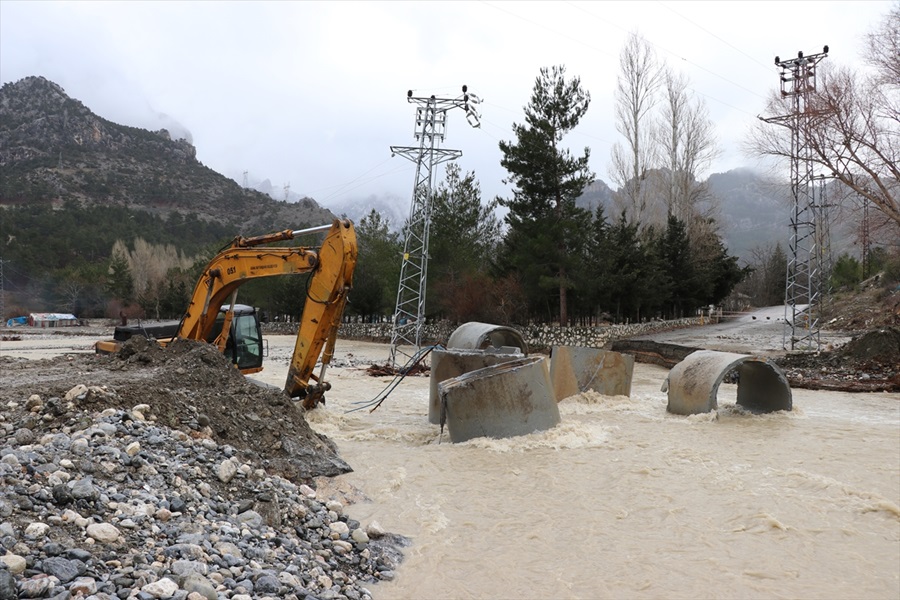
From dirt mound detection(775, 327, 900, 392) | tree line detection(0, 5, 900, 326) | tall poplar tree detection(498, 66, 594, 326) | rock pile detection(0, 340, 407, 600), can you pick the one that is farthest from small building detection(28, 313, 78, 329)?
rock pile detection(0, 340, 407, 600)

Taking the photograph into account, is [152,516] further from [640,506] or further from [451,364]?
[451,364]

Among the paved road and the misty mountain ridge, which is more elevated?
the misty mountain ridge

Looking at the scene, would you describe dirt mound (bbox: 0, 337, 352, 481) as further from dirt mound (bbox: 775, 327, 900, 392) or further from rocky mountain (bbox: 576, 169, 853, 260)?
rocky mountain (bbox: 576, 169, 853, 260)

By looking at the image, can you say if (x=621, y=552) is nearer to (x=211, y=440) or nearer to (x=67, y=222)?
(x=211, y=440)

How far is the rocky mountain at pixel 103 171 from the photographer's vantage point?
81.6m

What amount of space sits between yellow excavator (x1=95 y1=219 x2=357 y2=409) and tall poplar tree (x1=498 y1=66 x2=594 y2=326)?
1459 centimetres

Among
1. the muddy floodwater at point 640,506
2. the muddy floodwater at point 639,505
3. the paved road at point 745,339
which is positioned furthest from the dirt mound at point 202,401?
the paved road at point 745,339

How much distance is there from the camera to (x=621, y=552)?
212 inches

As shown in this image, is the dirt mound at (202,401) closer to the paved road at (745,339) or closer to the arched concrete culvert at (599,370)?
the arched concrete culvert at (599,370)

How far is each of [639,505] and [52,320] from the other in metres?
53.9

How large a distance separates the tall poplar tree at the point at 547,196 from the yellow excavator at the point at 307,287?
14.6 m

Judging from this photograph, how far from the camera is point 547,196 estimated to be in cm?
2489

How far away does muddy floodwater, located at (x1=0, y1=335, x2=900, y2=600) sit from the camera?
4.87 metres

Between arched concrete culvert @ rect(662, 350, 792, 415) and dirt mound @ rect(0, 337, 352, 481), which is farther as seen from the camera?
arched concrete culvert @ rect(662, 350, 792, 415)
